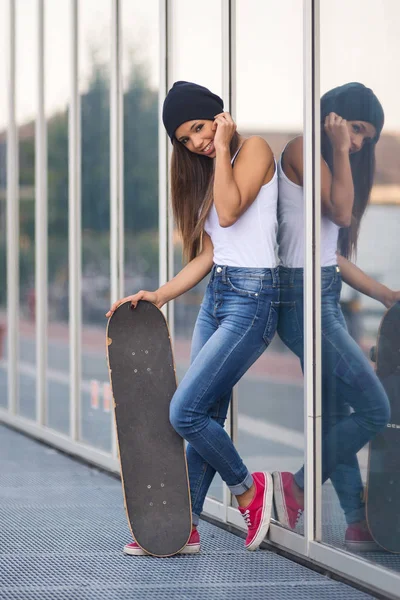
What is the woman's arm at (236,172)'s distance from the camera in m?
3.69

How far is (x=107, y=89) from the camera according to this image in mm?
6023

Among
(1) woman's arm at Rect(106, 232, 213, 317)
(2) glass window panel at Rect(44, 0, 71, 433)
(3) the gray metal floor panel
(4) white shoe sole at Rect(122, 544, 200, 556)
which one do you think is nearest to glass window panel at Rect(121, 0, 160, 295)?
(2) glass window panel at Rect(44, 0, 71, 433)

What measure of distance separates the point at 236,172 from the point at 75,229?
282cm

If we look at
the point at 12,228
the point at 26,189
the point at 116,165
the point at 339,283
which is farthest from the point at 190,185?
the point at 12,228

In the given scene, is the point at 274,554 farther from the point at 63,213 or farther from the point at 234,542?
the point at 63,213

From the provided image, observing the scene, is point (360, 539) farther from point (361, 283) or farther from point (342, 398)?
point (361, 283)

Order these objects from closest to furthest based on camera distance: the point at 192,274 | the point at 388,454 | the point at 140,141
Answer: the point at 388,454 < the point at 192,274 < the point at 140,141

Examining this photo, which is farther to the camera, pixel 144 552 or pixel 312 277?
pixel 144 552

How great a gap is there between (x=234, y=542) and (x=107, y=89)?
2809 mm

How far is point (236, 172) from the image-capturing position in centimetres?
378

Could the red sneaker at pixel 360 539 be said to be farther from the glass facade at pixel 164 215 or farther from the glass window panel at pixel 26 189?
the glass window panel at pixel 26 189

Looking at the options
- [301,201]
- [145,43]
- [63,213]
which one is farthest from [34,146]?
[301,201]

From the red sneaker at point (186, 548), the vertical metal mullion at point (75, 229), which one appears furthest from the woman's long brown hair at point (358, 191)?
the vertical metal mullion at point (75, 229)

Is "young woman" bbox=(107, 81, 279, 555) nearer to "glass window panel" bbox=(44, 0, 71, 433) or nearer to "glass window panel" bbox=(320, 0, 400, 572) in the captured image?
"glass window panel" bbox=(320, 0, 400, 572)
